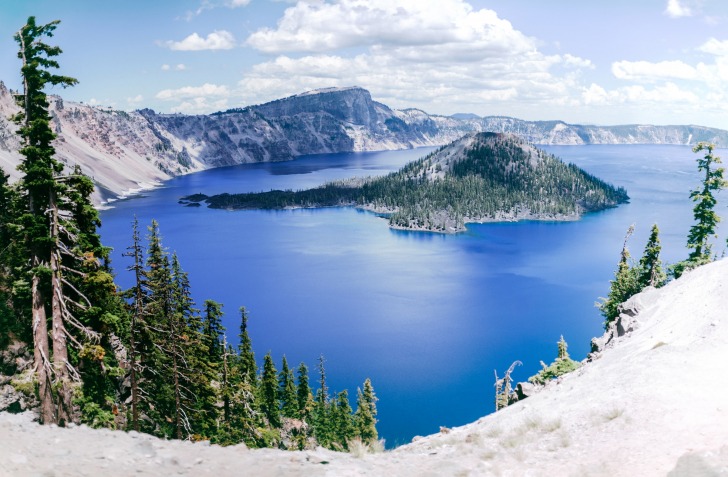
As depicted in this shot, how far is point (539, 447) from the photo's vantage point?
15.4 meters

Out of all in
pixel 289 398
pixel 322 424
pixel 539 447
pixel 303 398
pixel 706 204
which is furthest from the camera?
pixel 303 398

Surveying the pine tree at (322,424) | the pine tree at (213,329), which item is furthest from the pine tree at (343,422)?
the pine tree at (213,329)

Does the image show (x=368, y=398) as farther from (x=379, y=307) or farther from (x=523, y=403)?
(x=379, y=307)

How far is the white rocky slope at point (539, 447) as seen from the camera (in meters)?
13.0

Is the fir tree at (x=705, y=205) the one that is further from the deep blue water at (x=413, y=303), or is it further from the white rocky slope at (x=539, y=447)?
the white rocky slope at (x=539, y=447)

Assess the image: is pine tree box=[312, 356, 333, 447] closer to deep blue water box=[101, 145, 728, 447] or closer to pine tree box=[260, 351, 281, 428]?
pine tree box=[260, 351, 281, 428]

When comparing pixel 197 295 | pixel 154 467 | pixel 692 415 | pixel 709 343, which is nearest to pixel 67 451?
pixel 154 467

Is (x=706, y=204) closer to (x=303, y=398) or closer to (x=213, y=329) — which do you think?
(x=303, y=398)

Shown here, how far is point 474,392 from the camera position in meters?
74.8

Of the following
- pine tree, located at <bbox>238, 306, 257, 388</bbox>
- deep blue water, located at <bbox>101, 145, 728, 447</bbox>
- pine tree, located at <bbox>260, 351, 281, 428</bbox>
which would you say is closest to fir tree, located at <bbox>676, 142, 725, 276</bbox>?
deep blue water, located at <bbox>101, 145, 728, 447</bbox>

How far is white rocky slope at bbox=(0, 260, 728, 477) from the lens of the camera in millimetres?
13023

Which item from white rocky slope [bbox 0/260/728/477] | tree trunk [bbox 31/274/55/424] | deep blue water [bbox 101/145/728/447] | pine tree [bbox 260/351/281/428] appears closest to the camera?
white rocky slope [bbox 0/260/728/477]

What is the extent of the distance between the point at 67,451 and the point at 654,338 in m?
26.4

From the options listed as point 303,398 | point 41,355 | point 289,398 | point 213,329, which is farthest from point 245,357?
point 41,355
